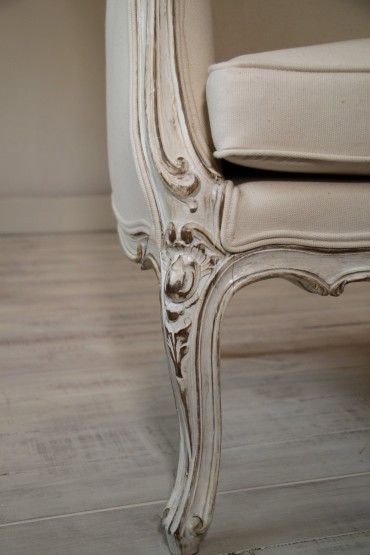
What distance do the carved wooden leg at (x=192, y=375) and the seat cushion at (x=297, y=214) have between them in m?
0.03

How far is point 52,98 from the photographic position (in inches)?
106

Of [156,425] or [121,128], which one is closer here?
[121,128]

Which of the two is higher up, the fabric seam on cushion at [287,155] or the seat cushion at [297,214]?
the fabric seam on cushion at [287,155]

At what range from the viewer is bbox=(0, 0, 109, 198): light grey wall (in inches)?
104

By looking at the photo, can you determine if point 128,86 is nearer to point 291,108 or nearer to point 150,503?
point 291,108

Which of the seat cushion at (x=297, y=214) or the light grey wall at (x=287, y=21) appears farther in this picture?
the light grey wall at (x=287, y=21)

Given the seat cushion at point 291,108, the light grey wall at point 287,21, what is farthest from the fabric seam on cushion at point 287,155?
the light grey wall at point 287,21

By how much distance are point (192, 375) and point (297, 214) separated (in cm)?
17

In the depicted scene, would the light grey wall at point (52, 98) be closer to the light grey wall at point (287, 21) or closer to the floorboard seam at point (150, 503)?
the light grey wall at point (287, 21)

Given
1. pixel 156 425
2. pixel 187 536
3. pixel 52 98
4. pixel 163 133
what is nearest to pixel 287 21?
pixel 52 98

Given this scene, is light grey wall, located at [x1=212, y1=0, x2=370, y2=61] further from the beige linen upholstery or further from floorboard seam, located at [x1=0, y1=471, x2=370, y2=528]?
floorboard seam, located at [x1=0, y1=471, x2=370, y2=528]

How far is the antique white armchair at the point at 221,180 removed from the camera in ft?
2.36

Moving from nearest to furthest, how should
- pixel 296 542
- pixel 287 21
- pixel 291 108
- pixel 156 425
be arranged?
1. pixel 291 108
2. pixel 296 542
3. pixel 156 425
4. pixel 287 21

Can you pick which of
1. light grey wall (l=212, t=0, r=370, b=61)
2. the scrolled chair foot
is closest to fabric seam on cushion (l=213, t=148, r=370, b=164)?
the scrolled chair foot
